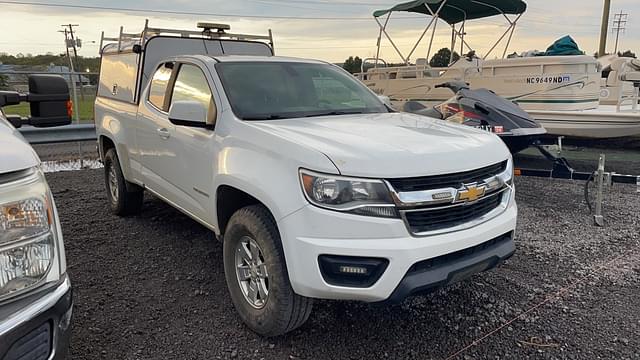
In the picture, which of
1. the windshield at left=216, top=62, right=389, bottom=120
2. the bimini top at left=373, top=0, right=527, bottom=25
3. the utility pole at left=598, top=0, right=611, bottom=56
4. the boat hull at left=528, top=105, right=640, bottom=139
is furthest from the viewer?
the utility pole at left=598, top=0, right=611, bottom=56

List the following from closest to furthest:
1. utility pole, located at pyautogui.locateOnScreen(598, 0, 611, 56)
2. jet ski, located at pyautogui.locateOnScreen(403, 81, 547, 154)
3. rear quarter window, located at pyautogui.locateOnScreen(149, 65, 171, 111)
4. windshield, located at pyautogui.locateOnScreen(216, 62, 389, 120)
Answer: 1. windshield, located at pyautogui.locateOnScreen(216, 62, 389, 120)
2. rear quarter window, located at pyautogui.locateOnScreen(149, 65, 171, 111)
3. jet ski, located at pyautogui.locateOnScreen(403, 81, 547, 154)
4. utility pole, located at pyautogui.locateOnScreen(598, 0, 611, 56)

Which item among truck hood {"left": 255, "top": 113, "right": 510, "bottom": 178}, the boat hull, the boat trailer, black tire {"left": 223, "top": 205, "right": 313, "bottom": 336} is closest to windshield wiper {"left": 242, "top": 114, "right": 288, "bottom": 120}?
truck hood {"left": 255, "top": 113, "right": 510, "bottom": 178}

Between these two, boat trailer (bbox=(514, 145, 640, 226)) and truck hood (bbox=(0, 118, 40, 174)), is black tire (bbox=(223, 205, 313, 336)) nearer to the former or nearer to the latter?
truck hood (bbox=(0, 118, 40, 174))

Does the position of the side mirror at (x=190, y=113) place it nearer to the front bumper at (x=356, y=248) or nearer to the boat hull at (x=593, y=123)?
the front bumper at (x=356, y=248)

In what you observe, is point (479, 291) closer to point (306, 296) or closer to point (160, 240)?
point (306, 296)

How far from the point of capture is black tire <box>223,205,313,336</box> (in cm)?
280

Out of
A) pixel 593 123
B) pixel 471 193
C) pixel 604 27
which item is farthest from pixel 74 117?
pixel 604 27

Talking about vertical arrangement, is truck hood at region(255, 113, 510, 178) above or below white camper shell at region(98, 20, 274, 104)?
below

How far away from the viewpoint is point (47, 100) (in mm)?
2750

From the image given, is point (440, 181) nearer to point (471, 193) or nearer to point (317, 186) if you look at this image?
point (471, 193)

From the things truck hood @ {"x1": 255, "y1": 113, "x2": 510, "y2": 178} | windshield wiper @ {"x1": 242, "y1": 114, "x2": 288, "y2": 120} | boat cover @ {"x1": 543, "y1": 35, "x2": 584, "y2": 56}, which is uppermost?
boat cover @ {"x1": 543, "y1": 35, "x2": 584, "y2": 56}

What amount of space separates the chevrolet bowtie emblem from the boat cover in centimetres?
876

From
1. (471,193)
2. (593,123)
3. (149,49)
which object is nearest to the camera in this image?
(471,193)

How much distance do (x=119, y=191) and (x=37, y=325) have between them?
13.5ft
